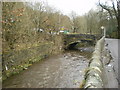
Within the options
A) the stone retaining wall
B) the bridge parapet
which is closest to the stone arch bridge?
the bridge parapet

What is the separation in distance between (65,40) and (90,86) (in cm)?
2513

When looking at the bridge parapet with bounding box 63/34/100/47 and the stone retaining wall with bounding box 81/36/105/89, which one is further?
the bridge parapet with bounding box 63/34/100/47

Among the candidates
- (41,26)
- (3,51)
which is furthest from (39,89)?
(41,26)

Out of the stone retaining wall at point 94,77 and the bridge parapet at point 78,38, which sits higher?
the bridge parapet at point 78,38

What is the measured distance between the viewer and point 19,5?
11.4 m

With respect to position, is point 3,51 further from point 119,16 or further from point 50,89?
point 119,16

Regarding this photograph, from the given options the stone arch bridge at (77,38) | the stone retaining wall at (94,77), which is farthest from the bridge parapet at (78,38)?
the stone retaining wall at (94,77)

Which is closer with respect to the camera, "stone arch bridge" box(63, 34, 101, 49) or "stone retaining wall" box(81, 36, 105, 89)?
"stone retaining wall" box(81, 36, 105, 89)

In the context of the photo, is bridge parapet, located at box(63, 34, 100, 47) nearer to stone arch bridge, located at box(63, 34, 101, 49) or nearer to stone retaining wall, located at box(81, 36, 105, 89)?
stone arch bridge, located at box(63, 34, 101, 49)

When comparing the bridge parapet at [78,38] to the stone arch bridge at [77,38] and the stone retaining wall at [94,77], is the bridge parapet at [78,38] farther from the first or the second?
the stone retaining wall at [94,77]

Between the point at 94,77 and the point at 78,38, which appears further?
the point at 78,38

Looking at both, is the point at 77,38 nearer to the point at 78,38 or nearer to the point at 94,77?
the point at 78,38

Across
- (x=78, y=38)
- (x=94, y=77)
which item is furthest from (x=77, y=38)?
(x=94, y=77)

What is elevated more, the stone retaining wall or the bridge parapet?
the bridge parapet
